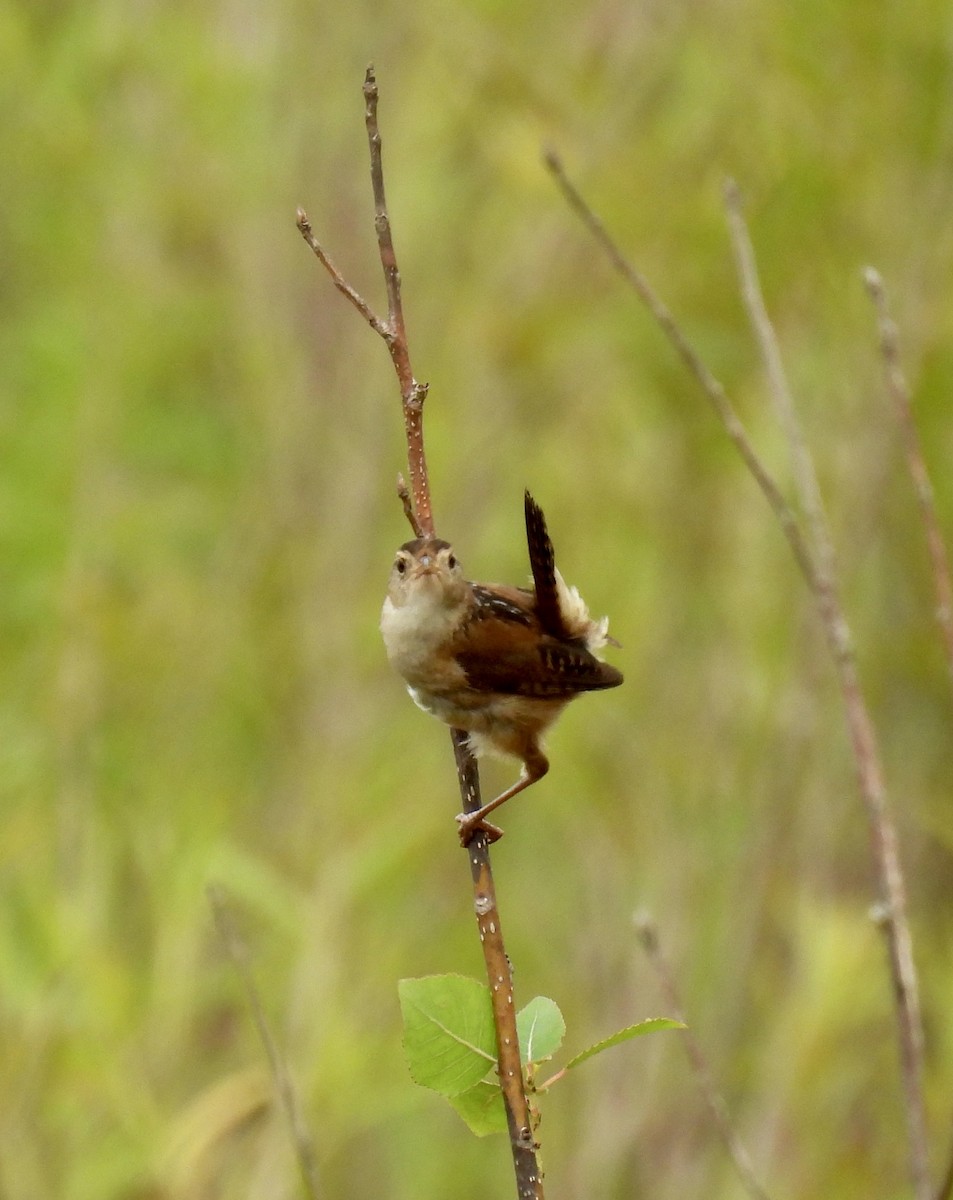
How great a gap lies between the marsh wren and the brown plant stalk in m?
0.49

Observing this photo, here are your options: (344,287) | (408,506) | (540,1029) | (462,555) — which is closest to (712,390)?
(344,287)

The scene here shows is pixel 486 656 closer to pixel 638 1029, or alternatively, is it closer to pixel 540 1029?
pixel 540 1029

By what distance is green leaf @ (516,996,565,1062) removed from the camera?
1.24 meters

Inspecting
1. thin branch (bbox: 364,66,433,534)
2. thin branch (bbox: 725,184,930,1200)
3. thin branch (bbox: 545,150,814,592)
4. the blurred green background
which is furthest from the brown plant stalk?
the blurred green background

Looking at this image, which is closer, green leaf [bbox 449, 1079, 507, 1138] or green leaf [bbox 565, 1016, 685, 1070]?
green leaf [bbox 565, 1016, 685, 1070]

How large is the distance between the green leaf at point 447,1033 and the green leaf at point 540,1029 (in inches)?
2.4

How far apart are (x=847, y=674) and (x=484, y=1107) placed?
18.2 inches

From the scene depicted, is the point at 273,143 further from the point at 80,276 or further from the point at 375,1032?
the point at 375,1032

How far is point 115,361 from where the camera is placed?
12.9ft

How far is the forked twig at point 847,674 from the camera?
3.63ft

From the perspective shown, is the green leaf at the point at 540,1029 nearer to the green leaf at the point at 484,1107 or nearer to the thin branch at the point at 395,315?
the green leaf at the point at 484,1107

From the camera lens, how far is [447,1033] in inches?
46.3

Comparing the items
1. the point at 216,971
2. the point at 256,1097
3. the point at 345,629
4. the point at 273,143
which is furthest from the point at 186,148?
the point at 256,1097

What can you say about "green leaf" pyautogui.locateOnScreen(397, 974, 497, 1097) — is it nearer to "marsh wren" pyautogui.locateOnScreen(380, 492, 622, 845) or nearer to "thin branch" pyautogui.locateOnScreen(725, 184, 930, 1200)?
"thin branch" pyautogui.locateOnScreen(725, 184, 930, 1200)
